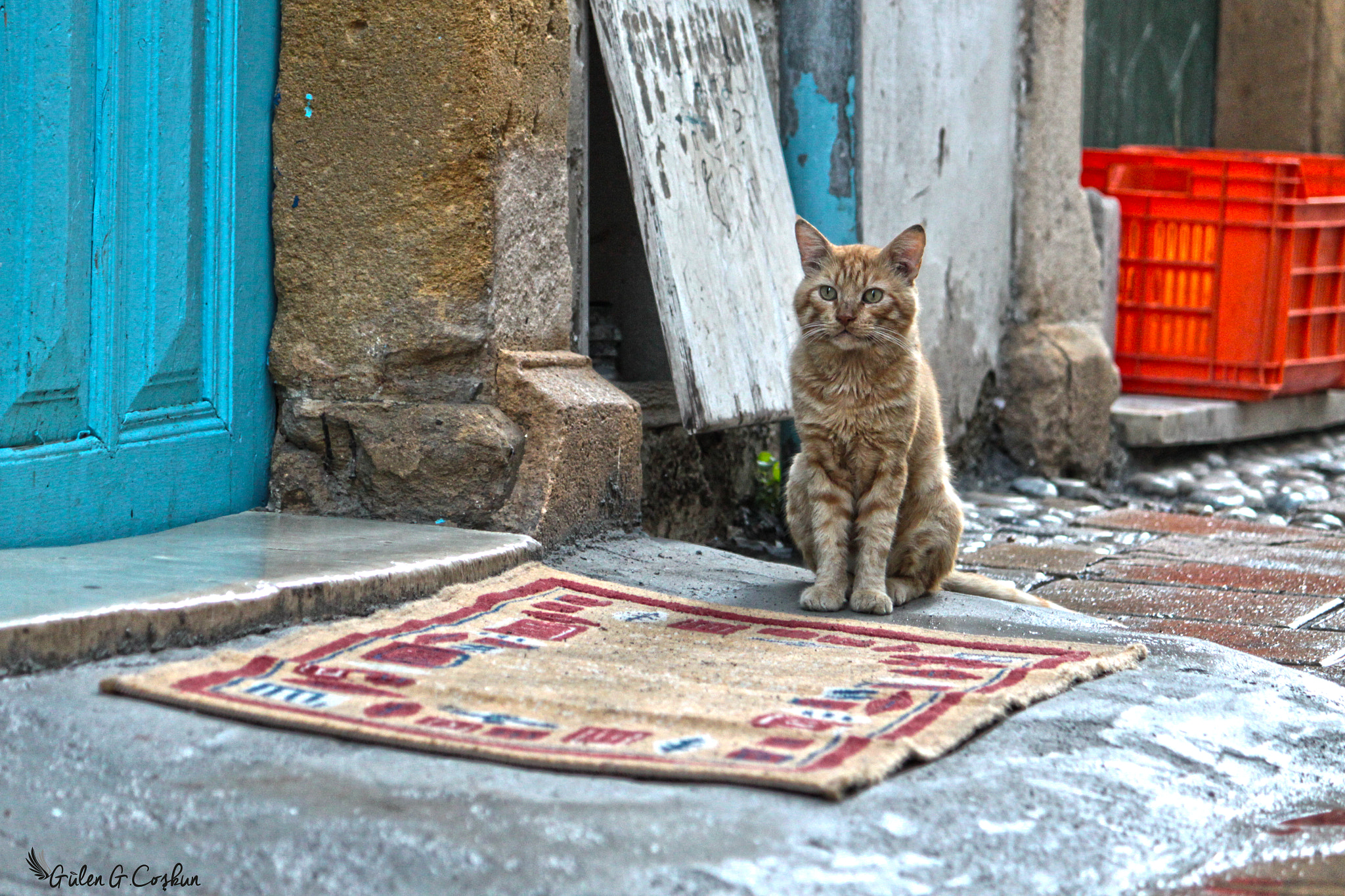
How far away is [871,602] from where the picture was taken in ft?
10.6

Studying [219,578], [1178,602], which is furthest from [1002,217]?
[219,578]

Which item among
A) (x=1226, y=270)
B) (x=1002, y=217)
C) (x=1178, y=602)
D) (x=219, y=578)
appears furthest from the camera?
(x=1226, y=270)

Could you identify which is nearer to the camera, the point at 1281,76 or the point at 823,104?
the point at 823,104

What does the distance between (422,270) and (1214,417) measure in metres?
4.23

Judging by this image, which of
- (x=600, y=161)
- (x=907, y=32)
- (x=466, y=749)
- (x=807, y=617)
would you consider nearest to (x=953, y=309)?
(x=907, y=32)

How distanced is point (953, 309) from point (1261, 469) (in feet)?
6.40

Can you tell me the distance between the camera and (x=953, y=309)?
17.8ft

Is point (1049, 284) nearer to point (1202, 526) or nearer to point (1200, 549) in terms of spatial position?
→ point (1202, 526)

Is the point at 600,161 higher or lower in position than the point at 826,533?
higher

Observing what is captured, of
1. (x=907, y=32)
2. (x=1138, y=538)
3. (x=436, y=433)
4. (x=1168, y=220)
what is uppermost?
(x=907, y=32)

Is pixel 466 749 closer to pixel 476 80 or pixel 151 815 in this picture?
pixel 151 815

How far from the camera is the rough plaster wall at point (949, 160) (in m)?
4.89

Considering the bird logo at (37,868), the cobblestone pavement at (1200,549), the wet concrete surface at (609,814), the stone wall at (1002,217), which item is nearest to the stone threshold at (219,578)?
the wet concrete surface at (609,814)

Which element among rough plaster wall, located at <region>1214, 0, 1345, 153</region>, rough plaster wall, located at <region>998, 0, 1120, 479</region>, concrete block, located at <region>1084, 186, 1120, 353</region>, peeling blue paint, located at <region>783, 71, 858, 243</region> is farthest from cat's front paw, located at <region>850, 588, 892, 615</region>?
rough plaster wall, located at <region>1214, 0, 1345, 153</region>
